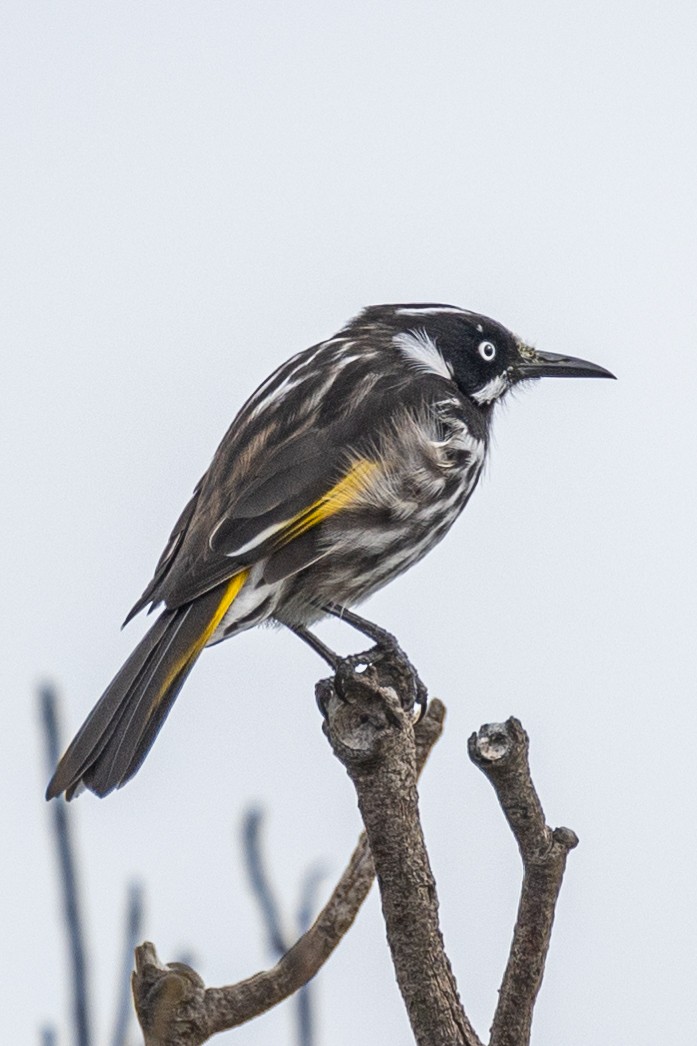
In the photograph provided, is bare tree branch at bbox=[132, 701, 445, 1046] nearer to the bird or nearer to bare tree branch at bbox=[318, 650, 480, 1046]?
bare tree branch at bbox=[318, 650, 480, 1046]

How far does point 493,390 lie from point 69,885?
461cm

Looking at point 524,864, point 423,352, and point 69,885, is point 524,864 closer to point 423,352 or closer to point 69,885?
point 69,885

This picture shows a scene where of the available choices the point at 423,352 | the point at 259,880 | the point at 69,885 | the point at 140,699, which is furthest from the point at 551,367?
the point at 69,885

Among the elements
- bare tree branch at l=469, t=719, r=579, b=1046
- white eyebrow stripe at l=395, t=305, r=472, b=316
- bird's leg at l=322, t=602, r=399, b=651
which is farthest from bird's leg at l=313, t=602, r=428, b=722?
white eyebrow stripe at l=395, t=305, r=472, b=316

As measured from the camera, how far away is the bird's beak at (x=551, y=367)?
259 inches

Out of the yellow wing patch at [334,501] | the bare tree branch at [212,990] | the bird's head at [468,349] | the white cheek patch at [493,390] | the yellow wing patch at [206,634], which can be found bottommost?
the bare tree branch at [212,990]

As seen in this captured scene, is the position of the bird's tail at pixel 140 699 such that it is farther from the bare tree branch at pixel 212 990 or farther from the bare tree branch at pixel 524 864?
the bare tree branch at pixel 524 864

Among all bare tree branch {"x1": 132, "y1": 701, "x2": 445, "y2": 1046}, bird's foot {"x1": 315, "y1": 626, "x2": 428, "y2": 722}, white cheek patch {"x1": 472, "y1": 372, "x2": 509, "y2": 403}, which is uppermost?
white cheek patch {"x1": 472, "y1": 372, "x2": 509, "y2": 403}

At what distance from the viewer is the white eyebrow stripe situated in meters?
6.30

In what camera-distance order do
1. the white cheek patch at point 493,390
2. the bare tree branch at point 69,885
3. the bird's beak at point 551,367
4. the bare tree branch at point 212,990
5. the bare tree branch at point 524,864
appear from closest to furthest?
the bare tree branch at point 69,885
the bare tree branch at point 212,990
the bare tree branch at point 524,864
the white cheek patch at point 493,390
the bird's beak at point 551,367

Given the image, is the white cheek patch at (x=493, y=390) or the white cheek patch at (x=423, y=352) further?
the white cheek patch at (x=493, y=390)

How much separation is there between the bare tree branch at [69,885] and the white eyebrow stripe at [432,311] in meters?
4.32

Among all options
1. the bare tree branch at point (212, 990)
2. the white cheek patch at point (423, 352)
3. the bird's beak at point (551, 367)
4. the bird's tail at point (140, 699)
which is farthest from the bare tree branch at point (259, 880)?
the bird's beak at point (551, 367)

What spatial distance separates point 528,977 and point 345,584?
92.3 inches
